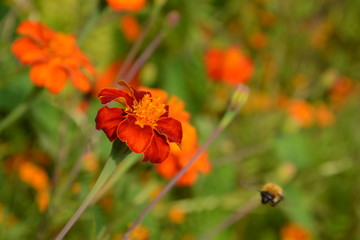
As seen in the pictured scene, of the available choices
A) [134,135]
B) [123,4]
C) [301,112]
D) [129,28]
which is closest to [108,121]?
[134,135]

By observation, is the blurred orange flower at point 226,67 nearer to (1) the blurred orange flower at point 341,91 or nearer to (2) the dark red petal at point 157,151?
(1) the blurred orange flower at point 341,91

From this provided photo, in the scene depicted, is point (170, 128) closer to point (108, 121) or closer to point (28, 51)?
point (108, 121)

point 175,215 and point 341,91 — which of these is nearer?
point 175,215

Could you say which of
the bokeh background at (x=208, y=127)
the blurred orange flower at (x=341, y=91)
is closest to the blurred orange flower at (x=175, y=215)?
the bokeh background at (x=208, y=127)

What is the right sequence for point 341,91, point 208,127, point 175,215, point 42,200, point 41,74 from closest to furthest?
point 41,74, point 42,200, point 175,215, point 208,127, point 341,91

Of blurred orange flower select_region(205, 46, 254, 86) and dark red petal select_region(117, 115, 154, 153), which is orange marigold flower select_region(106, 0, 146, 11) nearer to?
dark red petal select_region(117, 115, 154, 153)

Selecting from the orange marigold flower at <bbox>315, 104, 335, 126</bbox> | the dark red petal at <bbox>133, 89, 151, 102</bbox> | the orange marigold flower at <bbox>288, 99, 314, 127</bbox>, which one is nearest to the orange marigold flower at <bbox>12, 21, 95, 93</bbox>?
the dark red petal at <bbox>133, 89, 151, 102</bbox>

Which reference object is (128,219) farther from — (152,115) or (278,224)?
(278,224)
